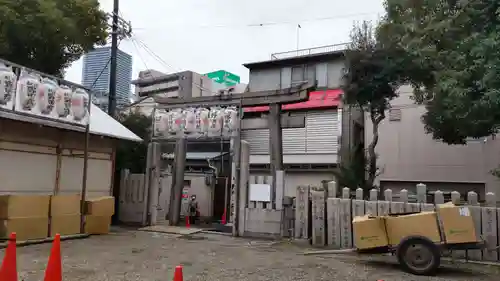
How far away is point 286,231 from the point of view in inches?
509

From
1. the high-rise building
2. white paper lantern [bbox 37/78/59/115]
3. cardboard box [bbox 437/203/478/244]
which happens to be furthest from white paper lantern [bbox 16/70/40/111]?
cardboard box [bbox 437/203/478/244]

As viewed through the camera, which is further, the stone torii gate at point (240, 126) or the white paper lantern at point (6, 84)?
the stone torii gate at point (240, 126)

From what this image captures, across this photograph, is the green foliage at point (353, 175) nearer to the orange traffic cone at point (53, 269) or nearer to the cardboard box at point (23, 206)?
the cardboard box at point (23, 206)

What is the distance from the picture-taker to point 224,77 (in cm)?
4950

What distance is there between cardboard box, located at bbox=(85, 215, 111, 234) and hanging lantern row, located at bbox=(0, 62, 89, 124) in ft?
9.60

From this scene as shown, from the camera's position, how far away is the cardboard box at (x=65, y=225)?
1171cm

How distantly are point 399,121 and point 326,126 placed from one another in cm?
349

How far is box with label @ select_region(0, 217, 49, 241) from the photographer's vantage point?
1061cm

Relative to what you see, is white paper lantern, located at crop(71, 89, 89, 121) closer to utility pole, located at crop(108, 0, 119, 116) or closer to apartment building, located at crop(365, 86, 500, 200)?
utility pole, located at crop(108, 0, 119, 116)

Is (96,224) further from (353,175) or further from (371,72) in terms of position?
(371,72)

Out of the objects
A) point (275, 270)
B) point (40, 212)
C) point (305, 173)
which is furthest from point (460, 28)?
point (305, 173)

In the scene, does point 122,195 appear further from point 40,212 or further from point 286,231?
point 286,231

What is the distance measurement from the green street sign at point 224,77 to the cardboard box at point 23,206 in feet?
123

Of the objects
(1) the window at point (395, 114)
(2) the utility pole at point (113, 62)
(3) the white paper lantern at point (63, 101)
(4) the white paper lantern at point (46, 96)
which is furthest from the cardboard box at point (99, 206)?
(1) the window at point (395, 114)
